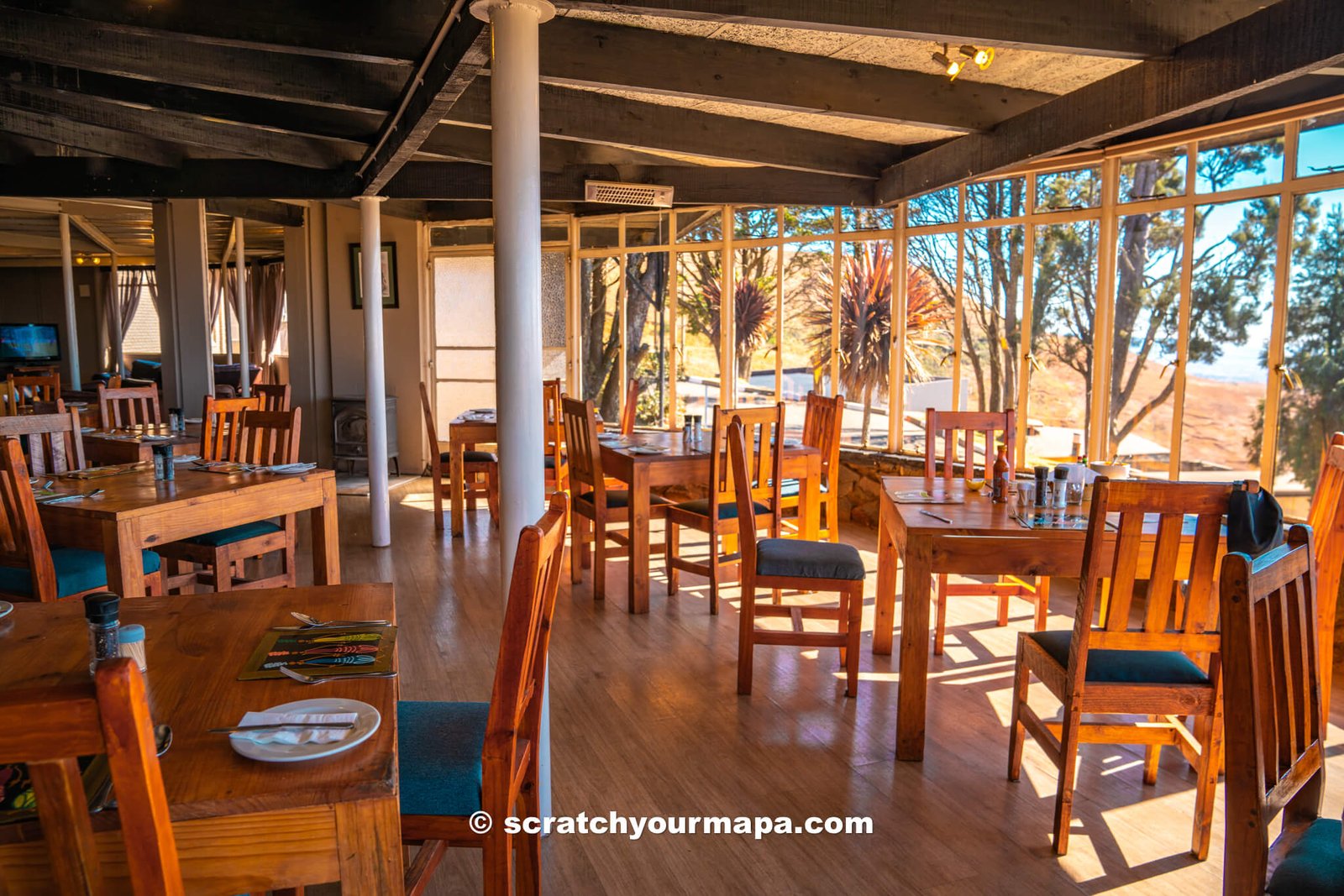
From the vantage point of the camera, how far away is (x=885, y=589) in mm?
3928

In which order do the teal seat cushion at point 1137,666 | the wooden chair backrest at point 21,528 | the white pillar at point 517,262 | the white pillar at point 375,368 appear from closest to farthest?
the teal seat cushion at point 1137,666, the white pillar at point 517,262, the wooden chair backrest at point 21,528, the white pillar at point 375,368

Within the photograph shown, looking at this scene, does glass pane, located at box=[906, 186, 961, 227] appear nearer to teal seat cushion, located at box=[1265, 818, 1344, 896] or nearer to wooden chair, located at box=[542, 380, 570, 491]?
wooden chair, located at box=[542, 380, 570, 491]

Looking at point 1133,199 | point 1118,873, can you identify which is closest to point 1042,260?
point 1133,199

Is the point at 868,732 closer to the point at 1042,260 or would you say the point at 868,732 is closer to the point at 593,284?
the point at 1042,260

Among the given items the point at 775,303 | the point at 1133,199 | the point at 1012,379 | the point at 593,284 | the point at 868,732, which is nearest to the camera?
the point at 868,732

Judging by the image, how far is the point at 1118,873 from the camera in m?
2.41

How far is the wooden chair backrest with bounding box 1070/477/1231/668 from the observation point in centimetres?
237

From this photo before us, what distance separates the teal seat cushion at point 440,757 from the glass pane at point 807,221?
18.2 feet

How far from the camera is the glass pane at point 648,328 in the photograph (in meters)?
7.77

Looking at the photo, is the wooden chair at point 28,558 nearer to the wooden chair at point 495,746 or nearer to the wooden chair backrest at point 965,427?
the wooden chair at point 495,746

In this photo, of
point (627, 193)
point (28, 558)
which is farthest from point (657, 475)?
point (28, 558)

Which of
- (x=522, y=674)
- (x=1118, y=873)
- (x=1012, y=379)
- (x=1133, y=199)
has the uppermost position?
(x=1133, y=199)

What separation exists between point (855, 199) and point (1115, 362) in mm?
2011

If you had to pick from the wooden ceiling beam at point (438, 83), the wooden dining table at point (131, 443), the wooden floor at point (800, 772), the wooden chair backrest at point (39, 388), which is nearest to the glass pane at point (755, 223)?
the wooden ceiling beam at point (438, 83)
